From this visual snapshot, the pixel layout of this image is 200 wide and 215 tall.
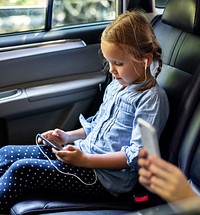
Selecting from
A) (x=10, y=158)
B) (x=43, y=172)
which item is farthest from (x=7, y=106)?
(x=43, y=172)

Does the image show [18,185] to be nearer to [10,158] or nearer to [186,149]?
[10,158]

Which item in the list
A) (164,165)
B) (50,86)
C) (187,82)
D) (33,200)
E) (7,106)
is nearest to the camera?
(164,165)

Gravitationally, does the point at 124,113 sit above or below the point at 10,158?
above

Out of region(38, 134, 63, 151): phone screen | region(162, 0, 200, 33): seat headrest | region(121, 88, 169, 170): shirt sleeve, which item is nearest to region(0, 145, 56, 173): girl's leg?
region(38, 134, 63, 151): phone screen

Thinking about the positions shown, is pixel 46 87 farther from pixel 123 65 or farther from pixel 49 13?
pixel 123 65

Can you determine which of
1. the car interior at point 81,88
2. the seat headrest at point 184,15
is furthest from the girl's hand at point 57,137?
the seat headrest at point 184,15

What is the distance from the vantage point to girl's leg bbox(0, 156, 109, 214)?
1.46 metres

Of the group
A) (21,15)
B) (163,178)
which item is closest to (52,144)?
(21,15)

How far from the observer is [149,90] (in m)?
1.50

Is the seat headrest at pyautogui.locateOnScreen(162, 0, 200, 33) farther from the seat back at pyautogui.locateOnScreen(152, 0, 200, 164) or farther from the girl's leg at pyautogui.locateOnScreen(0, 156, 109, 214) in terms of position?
the girl's leg at pyautogui.locateOnScreen(0, 156, 109, 214)

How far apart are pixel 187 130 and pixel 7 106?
34.2 inches

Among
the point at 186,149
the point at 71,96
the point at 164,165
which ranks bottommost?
the point at 71,96

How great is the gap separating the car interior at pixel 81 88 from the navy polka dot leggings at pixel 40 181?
1.1 inches

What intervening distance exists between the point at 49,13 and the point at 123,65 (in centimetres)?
84
